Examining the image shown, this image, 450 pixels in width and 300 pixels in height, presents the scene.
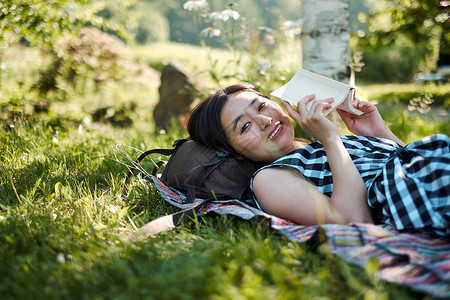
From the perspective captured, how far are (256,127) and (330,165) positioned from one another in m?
0.45

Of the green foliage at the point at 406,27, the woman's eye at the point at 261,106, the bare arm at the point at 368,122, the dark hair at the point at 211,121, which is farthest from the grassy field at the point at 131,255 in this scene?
the green foliage at the point at 406,27

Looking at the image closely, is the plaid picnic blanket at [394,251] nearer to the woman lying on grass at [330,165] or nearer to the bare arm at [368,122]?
the woman lying on grass at [330,165]

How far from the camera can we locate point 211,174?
6.58ft

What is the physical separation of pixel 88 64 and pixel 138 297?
5790mm

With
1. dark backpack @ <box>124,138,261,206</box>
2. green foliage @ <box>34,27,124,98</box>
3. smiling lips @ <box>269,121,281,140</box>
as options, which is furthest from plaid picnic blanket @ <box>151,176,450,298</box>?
green foliage @ <box>34,27,124,98</box>

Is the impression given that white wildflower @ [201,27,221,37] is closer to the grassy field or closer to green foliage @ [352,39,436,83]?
the grassy field

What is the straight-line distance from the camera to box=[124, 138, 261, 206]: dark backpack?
1952 millimetres

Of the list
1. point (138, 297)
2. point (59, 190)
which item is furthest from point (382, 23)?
point (138, 297)

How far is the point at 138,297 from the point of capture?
1.07 m

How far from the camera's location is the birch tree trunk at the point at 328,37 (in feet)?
10.3

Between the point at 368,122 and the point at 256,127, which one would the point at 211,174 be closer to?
→ the point at 256,127

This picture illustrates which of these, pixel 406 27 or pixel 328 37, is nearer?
pixel 328 37

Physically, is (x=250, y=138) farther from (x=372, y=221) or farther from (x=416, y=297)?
(x=416, y=297)

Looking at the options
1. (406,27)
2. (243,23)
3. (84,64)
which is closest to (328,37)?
(243,23)
